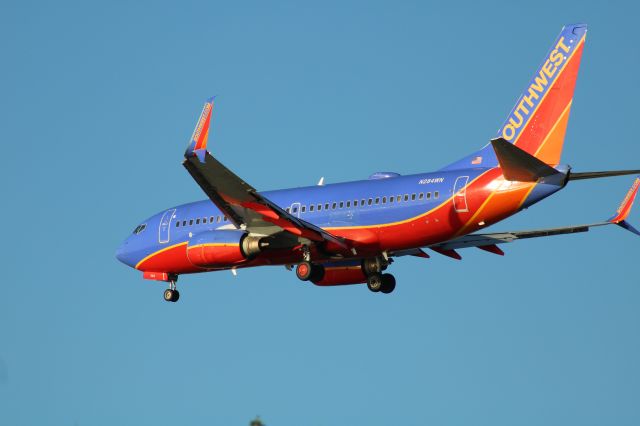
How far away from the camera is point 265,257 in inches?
2537

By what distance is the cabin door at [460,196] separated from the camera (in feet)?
193

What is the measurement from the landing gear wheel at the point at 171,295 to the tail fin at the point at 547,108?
53.2 ft

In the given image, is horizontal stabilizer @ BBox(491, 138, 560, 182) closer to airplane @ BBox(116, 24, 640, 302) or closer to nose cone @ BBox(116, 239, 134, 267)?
airplane @ BBox(116, 24, 640, 302)

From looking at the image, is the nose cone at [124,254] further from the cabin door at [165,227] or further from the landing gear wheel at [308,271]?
the landing gear wheel at [308,271]

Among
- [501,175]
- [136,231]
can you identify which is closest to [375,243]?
[501,175]

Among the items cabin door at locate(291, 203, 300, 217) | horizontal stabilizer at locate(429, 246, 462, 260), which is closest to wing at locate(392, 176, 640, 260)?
horizontal stabilizer at locate(429, 246, 462, 260)

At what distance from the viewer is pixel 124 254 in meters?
71.2

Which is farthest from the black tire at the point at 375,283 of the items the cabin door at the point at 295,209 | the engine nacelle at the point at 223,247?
the engine nacelle at the point at 223,247

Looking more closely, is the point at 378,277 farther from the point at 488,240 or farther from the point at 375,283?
the point at 488,240

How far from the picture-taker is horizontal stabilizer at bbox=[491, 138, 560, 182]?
55781mm

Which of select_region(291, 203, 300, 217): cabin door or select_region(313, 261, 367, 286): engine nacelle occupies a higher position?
select_region(291, 203, 300, 217): cabin door

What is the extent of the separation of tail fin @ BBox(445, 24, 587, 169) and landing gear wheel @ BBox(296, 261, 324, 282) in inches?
305

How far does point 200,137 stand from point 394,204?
8.45 m

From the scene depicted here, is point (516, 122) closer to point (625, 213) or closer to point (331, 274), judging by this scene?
point (625, 213)
